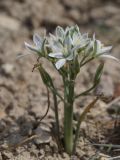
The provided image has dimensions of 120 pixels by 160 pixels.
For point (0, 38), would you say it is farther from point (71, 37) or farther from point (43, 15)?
point (71, 37)

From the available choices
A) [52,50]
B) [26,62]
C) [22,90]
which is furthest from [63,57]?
[26,62]

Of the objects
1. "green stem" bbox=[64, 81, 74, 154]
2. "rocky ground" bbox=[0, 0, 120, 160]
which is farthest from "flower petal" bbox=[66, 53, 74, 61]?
"rocky ground" bbox=[0, 0, 120, 160]

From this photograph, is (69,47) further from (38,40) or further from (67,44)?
(38,40)

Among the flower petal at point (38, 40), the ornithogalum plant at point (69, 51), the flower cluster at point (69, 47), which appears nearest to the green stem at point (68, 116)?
the ornithogalum plant at point (69, 51)

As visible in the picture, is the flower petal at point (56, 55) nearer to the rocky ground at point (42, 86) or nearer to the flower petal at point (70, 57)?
the flower petal at point (70, 57)

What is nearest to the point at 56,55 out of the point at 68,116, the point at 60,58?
the point at 60,58

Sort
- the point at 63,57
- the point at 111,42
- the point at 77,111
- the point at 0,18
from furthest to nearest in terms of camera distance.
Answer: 1. the point at 0,18
2. the point at 111,42
3. the point at 77,111
4. the point at 63,57

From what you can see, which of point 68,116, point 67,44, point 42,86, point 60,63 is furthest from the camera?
point 42,86
